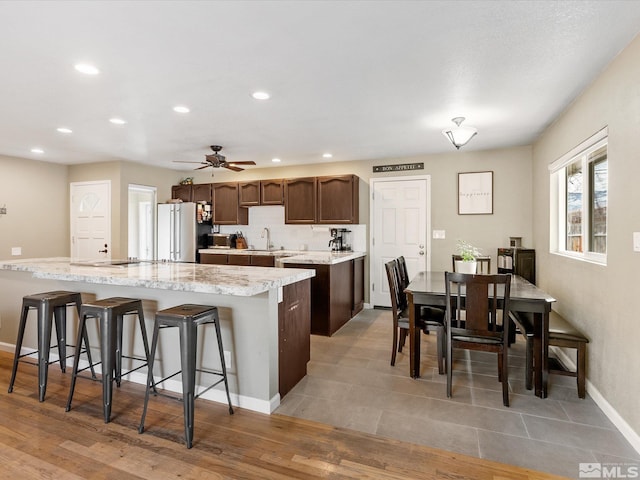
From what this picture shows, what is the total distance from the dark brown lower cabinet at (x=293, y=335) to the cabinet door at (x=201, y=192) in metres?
4.07

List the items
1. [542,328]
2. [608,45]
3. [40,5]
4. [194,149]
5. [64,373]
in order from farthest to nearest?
[194,149] → [64,373] → [542,328] → [608,45] → [40,5]

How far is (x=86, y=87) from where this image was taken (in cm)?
285

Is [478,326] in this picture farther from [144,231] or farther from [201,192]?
[144,231]

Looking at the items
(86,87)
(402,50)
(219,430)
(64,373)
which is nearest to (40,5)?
(86,87)

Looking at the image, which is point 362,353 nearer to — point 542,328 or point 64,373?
point 542,328

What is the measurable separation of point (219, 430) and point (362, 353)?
5.88 feet

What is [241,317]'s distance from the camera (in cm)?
249

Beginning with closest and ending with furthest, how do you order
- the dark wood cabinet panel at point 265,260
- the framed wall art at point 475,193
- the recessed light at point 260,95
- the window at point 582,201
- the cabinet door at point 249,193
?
1. the window at point 582,201
2. the recessed light at point 260,95
3. the framed wall art at point 475,193
4. the dark wood cabinet panel at point 265,260
5. the cabinet door at point 249,193

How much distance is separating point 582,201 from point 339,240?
10.8 feet

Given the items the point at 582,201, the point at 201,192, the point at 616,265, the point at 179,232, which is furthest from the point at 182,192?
the point at 616,265

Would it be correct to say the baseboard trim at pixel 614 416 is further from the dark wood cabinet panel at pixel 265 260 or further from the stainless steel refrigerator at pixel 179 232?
the stainless steel refrigerator at pixel 179 232

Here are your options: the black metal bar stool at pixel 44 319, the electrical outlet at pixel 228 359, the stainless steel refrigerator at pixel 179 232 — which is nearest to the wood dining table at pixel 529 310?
the electrical outlet at pixel 228 359

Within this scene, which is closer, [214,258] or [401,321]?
[401,321]

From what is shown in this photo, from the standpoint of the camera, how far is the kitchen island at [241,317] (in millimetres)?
2369
